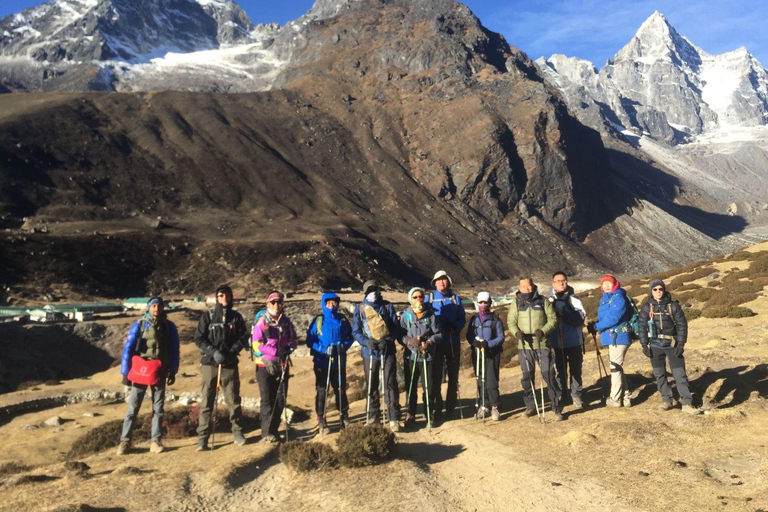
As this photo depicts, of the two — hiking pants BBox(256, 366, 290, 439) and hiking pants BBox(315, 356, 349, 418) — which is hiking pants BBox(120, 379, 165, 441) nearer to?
hiking pants BBox(256, 366, 290, 439)

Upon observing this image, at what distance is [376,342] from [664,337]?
16.0ft

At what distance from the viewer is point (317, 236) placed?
61469mm

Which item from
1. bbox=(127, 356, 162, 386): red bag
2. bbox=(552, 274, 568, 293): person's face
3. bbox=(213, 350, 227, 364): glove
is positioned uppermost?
bbox=(552, 274, 568, 293): person's face

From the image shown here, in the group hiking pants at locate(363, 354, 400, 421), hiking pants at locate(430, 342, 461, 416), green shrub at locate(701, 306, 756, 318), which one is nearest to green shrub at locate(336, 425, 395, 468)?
hiking pants at locate(363, 354, 400, 421)

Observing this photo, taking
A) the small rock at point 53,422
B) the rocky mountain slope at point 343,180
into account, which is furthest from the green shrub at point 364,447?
the rocky mountain slope at point 343,180

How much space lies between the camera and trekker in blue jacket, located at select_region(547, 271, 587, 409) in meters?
9.44

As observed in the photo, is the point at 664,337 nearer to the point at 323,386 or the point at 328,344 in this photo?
the point at 328,344

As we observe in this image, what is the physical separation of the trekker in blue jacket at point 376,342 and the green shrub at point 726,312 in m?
13.2

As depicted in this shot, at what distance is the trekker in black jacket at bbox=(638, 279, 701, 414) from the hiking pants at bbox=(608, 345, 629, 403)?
0.49 meters

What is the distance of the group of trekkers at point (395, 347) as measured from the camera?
28.7 ft

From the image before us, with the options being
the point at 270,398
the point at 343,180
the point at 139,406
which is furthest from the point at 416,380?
the point at 343,180

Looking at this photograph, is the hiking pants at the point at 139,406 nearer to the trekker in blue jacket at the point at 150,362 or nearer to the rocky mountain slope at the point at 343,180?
the trekker in blue jacket at the point at 150,362

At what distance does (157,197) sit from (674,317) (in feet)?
215

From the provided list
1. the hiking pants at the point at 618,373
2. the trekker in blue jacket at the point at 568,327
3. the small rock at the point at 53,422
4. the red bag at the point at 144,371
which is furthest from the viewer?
the small rock at the point at 53,422
